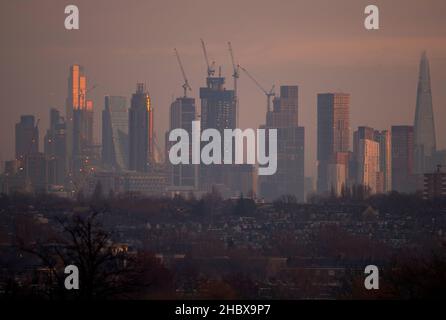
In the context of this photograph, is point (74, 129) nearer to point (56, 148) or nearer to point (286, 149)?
point (56, 148)

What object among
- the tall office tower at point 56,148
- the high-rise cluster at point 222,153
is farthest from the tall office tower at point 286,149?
the tall office tower at point 56,148

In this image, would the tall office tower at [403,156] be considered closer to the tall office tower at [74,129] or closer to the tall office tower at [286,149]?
the tall office tower at [286,149]

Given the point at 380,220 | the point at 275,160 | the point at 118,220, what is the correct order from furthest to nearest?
the point at 275,160 < the point at 380,220 < the point at 118,220

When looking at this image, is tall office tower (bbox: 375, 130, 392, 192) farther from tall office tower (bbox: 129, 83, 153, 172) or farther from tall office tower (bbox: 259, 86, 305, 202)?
tall office tower (bbox: 129, 83, 153, 172)

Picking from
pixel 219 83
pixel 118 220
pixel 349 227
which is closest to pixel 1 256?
pixel 118 220

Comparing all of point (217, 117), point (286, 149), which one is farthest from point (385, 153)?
point (217, 117)
